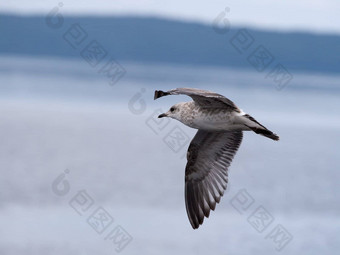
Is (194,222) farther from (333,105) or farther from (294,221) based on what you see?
(333,105)

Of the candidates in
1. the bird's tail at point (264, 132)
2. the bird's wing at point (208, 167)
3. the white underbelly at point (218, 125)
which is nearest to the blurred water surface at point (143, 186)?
the bird's wing at point (208, 167)

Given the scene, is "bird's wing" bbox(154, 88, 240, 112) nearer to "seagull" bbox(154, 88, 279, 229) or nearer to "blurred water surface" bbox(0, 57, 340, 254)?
"seagull" bbox(154, 88, 279, 229)

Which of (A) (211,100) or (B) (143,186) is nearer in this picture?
(A) (211,100)

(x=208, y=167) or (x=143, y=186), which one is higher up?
(x=143, y=186)

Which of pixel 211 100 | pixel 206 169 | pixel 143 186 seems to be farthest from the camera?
pixel 143 186

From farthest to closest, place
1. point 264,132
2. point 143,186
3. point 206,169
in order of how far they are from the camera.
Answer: point 143,186 < point 206,169 < point 264,132

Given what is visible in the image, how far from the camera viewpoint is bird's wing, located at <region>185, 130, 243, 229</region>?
9.16 meters

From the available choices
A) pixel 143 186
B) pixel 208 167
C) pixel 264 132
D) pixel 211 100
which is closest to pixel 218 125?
pixel 211 100

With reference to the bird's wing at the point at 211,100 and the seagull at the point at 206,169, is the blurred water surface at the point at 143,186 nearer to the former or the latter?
the seagull at the point at 206,169

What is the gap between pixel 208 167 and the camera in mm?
9250

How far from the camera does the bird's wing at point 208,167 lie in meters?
9.16

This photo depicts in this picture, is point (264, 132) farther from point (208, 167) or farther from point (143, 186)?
point (143, 186)

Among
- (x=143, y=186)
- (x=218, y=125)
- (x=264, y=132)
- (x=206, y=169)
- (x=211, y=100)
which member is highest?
(x=143, y=186)

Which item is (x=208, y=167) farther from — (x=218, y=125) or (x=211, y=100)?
(x=211, y=100)
